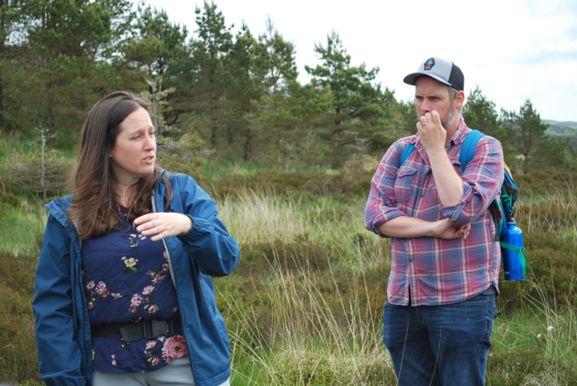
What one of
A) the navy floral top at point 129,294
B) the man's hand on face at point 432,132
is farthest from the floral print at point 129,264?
the man's hand on face at point 432,132

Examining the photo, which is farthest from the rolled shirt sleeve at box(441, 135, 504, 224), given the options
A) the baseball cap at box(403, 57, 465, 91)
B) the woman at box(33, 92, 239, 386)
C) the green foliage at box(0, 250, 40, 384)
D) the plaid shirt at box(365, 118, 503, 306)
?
the green foliage at box(0, 250, 40, 384)

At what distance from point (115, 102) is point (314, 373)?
219 centimetres

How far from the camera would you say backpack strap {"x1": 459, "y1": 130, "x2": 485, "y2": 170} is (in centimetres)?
267

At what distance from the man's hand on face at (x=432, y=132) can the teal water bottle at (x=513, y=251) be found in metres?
0.50

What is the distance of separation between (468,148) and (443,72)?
325mm

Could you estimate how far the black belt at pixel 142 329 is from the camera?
2305mm

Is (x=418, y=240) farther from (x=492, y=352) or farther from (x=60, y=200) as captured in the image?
(x=492, y=352)

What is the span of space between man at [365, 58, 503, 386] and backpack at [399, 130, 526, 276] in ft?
0.09

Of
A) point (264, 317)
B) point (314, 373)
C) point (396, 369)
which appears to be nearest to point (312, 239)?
point (264, 317)

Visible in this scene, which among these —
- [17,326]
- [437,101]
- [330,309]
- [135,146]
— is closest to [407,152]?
[437,101]

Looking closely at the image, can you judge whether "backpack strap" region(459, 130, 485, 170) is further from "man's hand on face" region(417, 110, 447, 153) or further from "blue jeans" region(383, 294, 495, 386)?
"blue jeans" region(383, 294, 495, 386)

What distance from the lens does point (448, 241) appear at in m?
2.64

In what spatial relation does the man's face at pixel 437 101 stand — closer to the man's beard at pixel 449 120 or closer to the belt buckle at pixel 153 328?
the man's beard at pixel 449 120

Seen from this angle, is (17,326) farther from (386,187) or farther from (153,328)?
(386,187)
